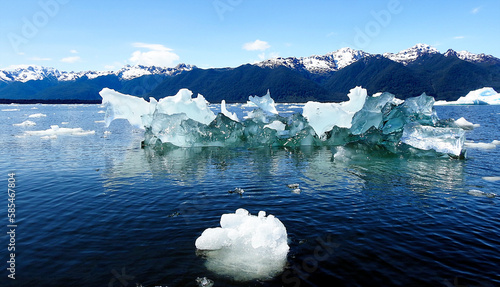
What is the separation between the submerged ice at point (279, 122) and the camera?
103 feet

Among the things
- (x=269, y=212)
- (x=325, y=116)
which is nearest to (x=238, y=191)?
(x=269, y=212)

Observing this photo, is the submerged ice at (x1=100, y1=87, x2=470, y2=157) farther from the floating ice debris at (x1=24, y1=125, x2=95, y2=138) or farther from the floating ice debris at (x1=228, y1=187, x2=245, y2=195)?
the floating ice debris at (x1=228, y1=187, x2=245, y2=195)

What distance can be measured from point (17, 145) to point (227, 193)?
30317 millimetres

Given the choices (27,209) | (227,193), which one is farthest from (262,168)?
(27,209)

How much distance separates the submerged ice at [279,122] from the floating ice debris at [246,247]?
68.7 feet

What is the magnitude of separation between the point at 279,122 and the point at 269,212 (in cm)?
2539

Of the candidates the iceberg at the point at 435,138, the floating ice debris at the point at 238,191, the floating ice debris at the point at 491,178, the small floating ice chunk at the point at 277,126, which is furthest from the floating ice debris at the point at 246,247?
the small floating ice chunk at the point at 277,126

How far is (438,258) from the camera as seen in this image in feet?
31.5

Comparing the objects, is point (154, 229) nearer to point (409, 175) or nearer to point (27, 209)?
point (27, 209)

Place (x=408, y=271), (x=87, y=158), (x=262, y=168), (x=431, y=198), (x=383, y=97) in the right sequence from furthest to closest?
(x=383, y=97) < (x=87, y=158) < (x=262, y=168) < (x=431, y=198) < (x=408, y=271)

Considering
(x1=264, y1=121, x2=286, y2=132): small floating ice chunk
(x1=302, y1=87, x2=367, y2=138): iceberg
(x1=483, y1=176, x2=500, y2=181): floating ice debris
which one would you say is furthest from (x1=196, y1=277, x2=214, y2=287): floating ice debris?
(x1=264, y1=121, x2=286, y2=132): small floating ice chunk

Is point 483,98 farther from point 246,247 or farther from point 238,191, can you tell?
point 246,247

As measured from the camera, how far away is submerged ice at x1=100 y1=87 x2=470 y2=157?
1240 inches

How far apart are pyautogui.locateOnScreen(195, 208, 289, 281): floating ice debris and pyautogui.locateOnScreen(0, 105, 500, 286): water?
1.15ft
